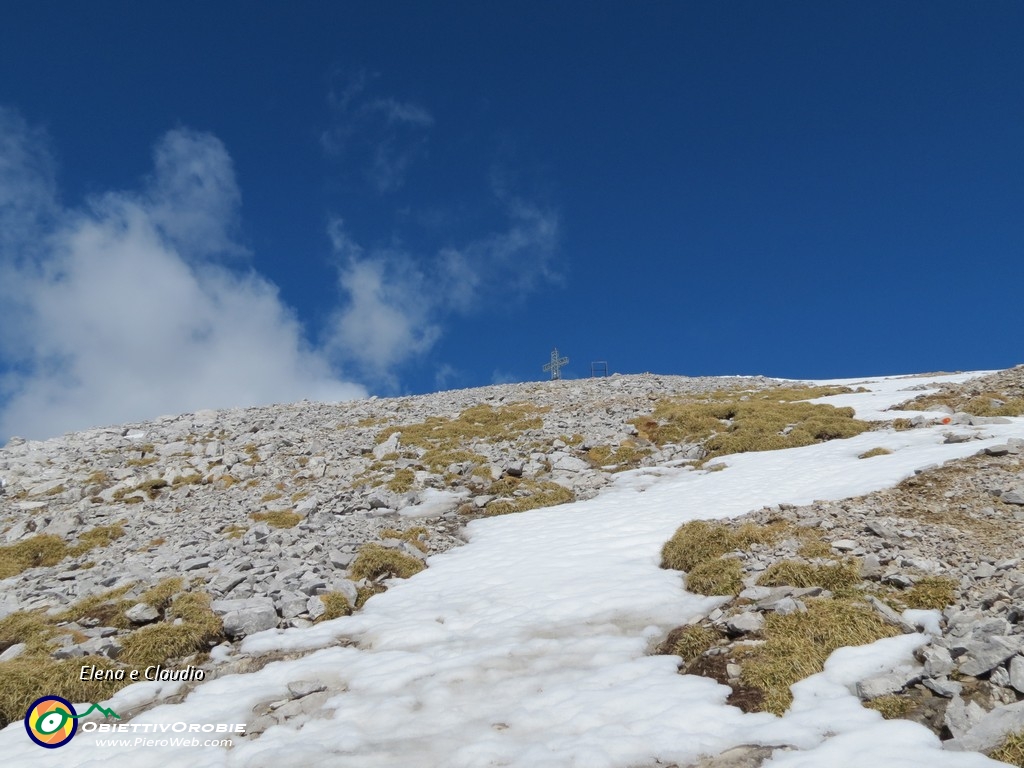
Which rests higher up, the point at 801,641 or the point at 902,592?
the point at 902,592

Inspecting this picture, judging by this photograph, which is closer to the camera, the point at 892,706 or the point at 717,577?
the point at 892,706

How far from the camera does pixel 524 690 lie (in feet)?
26.9

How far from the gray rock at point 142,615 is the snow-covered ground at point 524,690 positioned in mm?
2604

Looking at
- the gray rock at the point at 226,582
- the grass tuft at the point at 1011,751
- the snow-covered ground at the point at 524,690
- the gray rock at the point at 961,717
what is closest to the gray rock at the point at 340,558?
the snow-covered ground at the point at 524,690

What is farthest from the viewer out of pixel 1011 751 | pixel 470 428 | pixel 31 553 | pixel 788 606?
pixel 470 428

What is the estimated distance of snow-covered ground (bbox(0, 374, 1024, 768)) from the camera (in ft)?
21.3

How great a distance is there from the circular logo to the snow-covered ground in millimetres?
177

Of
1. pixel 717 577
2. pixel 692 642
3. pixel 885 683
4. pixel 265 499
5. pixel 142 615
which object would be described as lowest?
pixel 885 683

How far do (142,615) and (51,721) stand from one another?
336 cm

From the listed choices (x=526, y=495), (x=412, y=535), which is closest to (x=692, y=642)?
(x=412, y=535)

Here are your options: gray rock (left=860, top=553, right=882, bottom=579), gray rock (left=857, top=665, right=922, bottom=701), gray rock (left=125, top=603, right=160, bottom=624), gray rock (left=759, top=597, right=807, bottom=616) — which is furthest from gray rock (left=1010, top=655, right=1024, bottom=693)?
gray rock (left=125, top=603, right=160, bottom=624)

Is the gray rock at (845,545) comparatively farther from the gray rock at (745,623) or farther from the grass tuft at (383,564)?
the grass tuft at (383,564)

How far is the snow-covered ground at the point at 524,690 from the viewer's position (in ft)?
21.3

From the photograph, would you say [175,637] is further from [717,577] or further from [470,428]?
[470,428]
